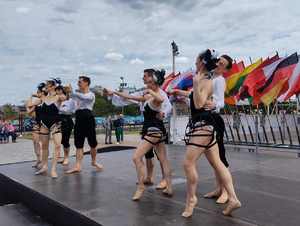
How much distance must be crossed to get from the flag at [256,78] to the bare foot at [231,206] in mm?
7462

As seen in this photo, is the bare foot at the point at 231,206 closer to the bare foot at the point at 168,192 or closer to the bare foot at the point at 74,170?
the bare foot at the point at 168,192

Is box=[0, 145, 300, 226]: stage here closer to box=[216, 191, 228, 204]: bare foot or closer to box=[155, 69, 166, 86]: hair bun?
box=[216, 191, 228, 204]: bare foot

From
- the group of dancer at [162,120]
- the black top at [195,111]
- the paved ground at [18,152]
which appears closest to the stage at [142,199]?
the group of dancer at [162,120]

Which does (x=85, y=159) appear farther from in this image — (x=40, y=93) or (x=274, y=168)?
(x=274, y=168)

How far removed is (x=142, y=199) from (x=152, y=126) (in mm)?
935

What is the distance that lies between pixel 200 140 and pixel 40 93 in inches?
176

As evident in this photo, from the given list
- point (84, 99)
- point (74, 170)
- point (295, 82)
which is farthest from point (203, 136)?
point (295, 82)

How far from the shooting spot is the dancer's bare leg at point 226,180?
402 cm

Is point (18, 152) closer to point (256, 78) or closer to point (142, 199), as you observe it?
point (256, 78)

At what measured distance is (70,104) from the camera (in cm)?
778

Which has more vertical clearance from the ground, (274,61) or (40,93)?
(274,61)

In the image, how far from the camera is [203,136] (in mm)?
4086

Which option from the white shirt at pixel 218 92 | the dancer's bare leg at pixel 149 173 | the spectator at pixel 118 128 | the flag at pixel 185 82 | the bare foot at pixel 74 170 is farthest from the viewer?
the spectator at pixel 118 128

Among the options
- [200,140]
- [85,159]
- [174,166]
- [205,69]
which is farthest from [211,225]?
[85,159]
